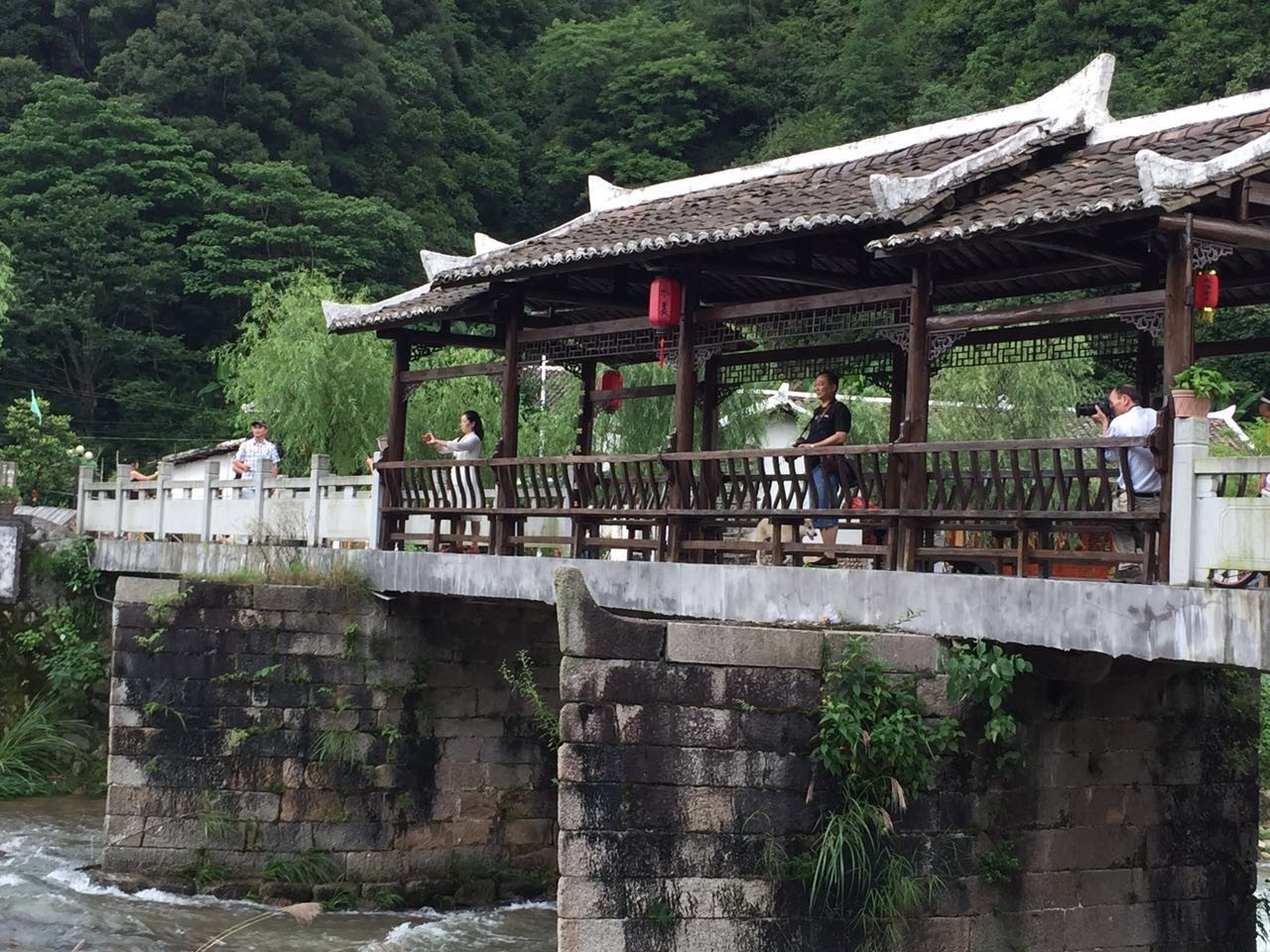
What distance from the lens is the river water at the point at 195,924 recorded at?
1295cm

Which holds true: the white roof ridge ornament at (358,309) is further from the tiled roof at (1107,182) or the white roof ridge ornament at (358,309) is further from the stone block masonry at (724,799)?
the stone block masonry at (724,799)

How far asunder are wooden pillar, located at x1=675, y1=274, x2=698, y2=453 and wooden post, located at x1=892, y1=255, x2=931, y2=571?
213 cm

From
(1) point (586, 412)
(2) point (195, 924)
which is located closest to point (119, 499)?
(1) point (586, 412)

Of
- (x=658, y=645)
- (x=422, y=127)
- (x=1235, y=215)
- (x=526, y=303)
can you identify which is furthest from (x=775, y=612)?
(x=422, y=127)

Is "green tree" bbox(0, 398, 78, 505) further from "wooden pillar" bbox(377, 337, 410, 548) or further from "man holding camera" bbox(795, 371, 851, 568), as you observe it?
"man holding camera" bbox(795, 371, 851, 568)

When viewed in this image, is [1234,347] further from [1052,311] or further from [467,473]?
[467,473]

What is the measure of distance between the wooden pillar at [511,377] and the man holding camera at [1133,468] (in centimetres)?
540

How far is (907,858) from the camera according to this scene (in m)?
8.39

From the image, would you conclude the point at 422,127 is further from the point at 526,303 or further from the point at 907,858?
the point at 907,858

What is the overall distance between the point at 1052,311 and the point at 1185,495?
79.7 inches

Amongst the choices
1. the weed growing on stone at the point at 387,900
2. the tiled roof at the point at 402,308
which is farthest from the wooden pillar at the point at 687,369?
the weed growing on stone at the point at 387,900

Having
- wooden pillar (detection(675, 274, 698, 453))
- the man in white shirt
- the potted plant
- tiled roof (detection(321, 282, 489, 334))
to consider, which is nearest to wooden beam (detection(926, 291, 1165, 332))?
the potted plant

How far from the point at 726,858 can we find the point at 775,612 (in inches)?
67.2

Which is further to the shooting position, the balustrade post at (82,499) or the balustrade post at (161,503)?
the balustrade post at (82,499)
